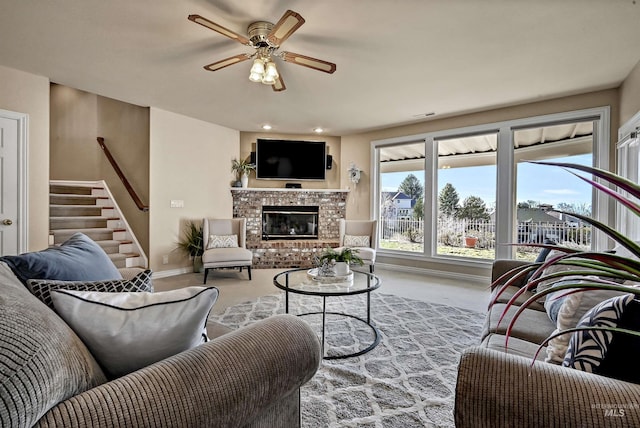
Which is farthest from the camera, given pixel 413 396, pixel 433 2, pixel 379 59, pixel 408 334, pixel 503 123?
pixel 503 123

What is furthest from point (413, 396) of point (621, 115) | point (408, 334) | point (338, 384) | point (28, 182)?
point (28, 182)

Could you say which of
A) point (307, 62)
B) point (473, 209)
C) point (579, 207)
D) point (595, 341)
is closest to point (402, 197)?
point (473, 209)

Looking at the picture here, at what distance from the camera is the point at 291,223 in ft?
20.4

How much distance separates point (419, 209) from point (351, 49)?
328 cm

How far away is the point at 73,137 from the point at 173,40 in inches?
176

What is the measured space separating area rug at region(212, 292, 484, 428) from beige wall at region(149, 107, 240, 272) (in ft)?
7.26

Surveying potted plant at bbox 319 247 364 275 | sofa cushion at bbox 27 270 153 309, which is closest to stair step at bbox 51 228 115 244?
potted plant at bbox 319 247 364 275

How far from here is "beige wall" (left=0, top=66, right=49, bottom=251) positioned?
11.1ft

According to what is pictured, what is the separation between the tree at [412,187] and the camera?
5.45 metres

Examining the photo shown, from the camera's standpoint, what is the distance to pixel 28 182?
3457 mm

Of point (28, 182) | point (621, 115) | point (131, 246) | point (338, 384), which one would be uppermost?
point (621, 115)

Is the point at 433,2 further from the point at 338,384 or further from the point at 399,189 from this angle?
the point at 399,189

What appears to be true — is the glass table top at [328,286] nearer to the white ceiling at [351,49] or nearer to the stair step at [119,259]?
the white ceiling at [351,49]

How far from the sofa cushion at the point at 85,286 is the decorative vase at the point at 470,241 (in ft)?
15.6
